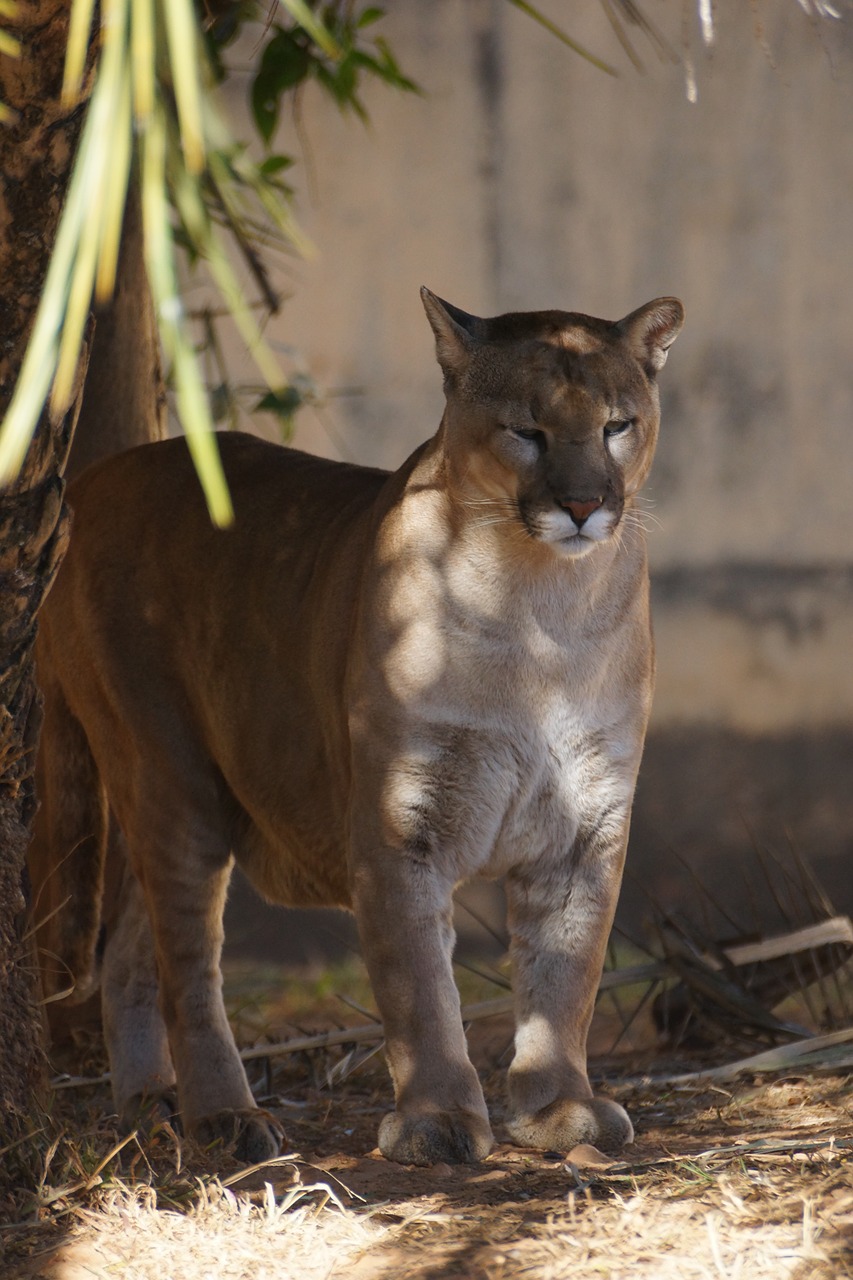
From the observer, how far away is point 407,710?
2.83 metres

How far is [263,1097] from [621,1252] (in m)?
1.77

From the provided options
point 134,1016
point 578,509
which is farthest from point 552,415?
point 134,1016

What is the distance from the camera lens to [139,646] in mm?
3396

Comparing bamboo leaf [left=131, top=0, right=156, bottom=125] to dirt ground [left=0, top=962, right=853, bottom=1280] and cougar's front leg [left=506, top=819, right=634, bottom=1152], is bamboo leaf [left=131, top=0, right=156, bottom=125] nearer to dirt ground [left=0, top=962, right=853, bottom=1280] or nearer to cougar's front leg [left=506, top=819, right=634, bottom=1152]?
dirt ground [left=0, top=962, right=853, bottom=1280]

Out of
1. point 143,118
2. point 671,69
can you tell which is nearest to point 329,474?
point 143,118

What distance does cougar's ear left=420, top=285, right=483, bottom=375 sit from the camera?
3.03m

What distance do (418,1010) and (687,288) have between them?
361 cm

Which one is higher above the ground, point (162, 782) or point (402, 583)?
point (402, 583)

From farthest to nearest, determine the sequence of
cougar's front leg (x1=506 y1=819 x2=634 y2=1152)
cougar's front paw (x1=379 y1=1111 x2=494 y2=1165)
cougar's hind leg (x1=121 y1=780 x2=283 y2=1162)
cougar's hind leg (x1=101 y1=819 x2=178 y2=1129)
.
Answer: cougar's hind leg (x1=101 y1=819 x2=178 y2=1129) → cougar's hind leg (x1=121 y1=780 x2=283 y2=1162) → cougar's front leg (x1=506 y1=819 x2=634 y2=1152) → cougar's front paw (x1=379 y1=1111 x2=494 y2=1165)

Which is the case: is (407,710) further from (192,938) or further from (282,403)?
(282,403)

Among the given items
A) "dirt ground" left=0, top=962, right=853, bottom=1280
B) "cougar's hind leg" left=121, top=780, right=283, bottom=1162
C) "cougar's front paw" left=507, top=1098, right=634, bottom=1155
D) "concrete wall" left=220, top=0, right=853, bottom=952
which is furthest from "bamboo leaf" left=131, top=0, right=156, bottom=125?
"concrete wall" left=220, top=0, right=853, bottom=952

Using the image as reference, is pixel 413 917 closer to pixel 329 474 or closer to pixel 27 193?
pixel 329 474

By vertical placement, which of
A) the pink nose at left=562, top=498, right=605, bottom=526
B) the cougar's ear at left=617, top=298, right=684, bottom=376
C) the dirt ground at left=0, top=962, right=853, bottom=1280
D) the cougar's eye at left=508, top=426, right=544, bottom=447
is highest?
the cougar's ear at left=617, top=298, right=684, bottom=376

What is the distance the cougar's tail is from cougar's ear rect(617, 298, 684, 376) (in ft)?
4.76
